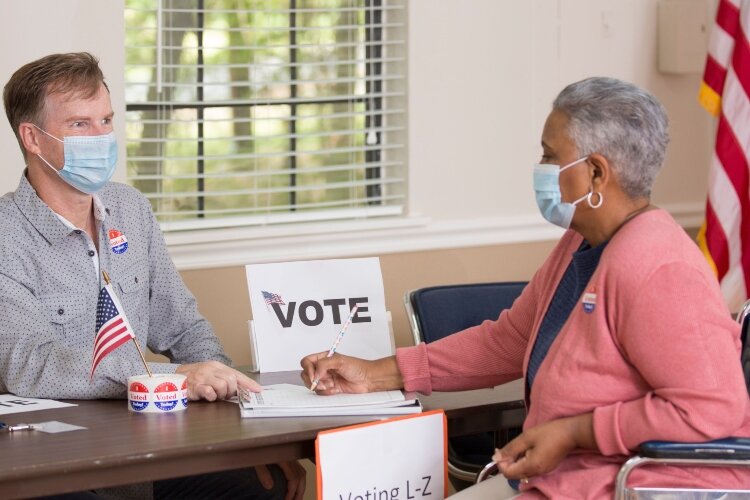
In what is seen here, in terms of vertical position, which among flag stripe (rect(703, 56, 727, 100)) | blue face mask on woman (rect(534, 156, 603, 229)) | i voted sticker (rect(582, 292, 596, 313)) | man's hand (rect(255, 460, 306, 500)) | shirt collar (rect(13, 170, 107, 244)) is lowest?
man's hand (rect(255, 460, 306, 500))

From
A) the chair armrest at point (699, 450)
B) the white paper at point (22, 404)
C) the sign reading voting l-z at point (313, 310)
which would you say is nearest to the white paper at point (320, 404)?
the sign reading voting l-z at point (313, 310)

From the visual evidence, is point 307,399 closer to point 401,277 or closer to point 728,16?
point 401,277

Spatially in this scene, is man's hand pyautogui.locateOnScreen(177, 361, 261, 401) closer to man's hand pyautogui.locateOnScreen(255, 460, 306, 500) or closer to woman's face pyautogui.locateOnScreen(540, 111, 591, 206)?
man's hand pyautogui.locateOnScreen(255, 460, 306, 500)

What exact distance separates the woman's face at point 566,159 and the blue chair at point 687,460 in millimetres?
506

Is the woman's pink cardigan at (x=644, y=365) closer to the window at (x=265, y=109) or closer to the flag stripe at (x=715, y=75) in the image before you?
the window at (x=265, y=109)

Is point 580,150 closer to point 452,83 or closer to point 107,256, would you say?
point 107,256

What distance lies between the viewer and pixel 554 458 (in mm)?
2238

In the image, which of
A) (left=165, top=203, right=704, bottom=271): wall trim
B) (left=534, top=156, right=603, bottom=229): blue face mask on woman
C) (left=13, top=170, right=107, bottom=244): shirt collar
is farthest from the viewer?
(left=165, top=203, right=704, bottom=271): wall trim

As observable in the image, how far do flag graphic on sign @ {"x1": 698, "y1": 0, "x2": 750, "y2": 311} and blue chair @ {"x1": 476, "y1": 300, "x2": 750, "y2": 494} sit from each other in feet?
7.26

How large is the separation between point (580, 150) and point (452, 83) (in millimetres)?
2026

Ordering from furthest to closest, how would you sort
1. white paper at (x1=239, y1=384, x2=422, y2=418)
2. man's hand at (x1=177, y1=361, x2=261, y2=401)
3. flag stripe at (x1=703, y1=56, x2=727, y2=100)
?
1. flag stripe at (x1=703, y1=56, x2=727, y2=100)
2. man's hand at (x1=177, y1=361, x2=261, y2=401)
3. white paper at (x1=239, y1=384, x2=422, y2=418)

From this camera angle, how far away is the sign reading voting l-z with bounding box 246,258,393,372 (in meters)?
2.90

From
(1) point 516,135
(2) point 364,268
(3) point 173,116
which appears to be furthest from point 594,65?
(2) point 364,268

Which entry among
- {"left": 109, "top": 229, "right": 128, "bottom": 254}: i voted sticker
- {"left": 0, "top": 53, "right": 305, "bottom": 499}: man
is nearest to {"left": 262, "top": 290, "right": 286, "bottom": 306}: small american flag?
{"left": 0, "top": 53, "right": 305, "bottom": 499}: man
